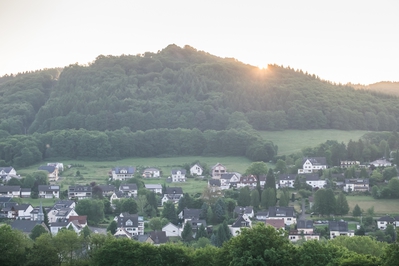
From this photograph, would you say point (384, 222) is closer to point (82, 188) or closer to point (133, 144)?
point (82, 188)

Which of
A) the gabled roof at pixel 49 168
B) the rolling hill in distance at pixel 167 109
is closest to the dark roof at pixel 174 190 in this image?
the gabled roof at pixel 49 168

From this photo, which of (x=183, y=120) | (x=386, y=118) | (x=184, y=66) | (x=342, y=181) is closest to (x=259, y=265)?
(x=342, y=181)

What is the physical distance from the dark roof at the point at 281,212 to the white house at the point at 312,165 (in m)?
15.9

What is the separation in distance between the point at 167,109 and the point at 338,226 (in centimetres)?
5462

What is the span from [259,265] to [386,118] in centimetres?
7295

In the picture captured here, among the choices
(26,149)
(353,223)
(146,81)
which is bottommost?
(353,223)

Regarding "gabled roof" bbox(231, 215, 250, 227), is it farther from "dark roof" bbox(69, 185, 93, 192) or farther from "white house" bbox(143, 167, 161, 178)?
"white house" bbox(143, 167, 161, 178)

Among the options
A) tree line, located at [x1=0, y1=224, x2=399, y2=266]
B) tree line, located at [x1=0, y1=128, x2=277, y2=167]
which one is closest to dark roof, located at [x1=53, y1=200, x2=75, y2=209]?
tree line, located at [x1=0, y1=224, x2=399, y2=266]

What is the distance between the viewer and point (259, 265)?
27625mm

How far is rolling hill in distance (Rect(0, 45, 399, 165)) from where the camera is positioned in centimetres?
7919

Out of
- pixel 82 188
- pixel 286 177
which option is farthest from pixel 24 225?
pixel 286 177

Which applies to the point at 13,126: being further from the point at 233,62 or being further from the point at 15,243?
the point at 15,243

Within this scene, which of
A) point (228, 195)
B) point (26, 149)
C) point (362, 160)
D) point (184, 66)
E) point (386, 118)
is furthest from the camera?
point (184, 66)

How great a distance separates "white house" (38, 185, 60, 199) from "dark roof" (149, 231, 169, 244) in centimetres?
1693
